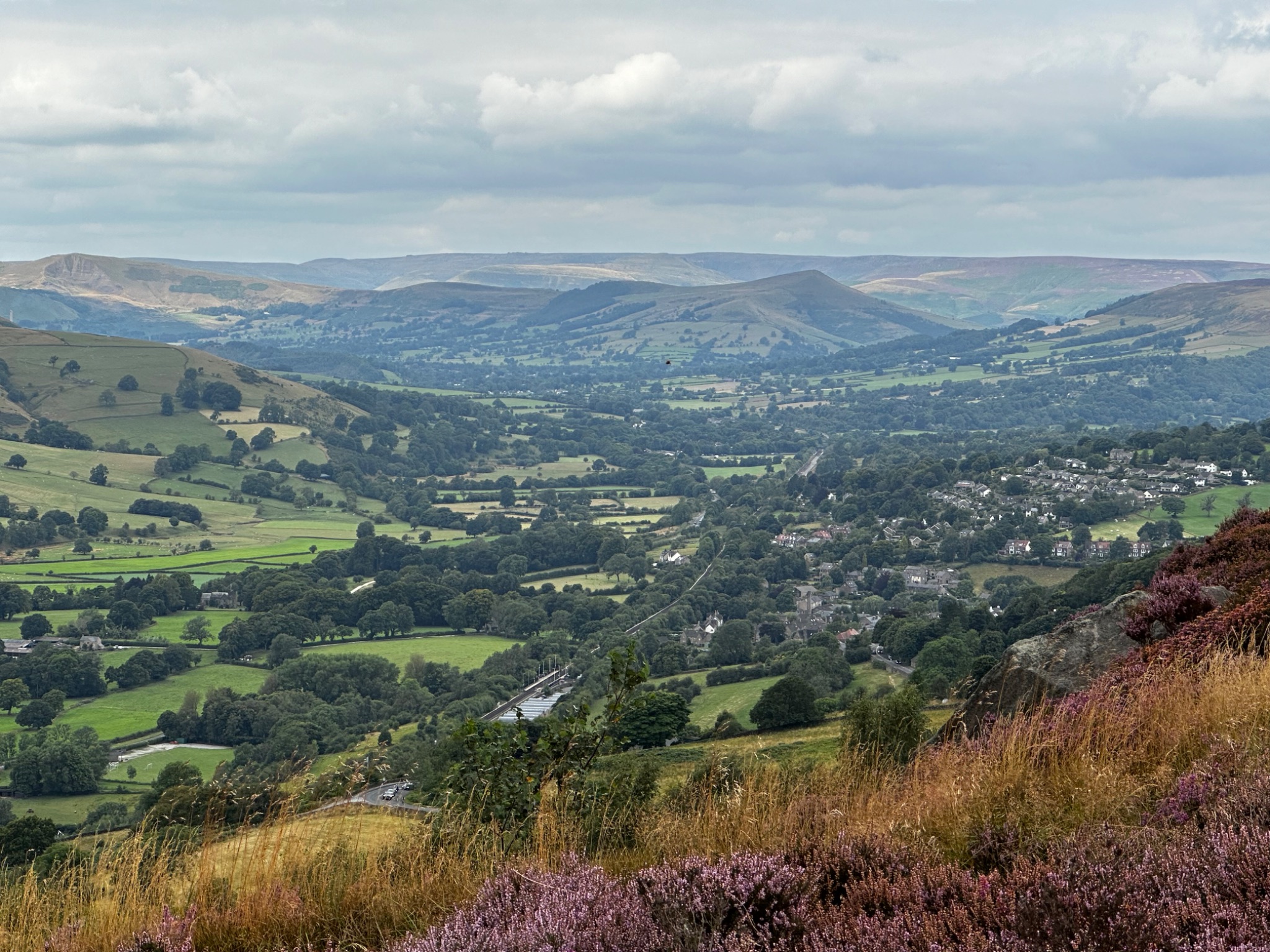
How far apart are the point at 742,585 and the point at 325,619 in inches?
1303

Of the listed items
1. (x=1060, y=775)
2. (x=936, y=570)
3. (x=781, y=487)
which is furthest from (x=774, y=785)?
(x=781, y=487)

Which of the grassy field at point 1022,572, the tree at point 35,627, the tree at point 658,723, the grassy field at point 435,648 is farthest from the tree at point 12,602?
the grassy field at point 1022,572

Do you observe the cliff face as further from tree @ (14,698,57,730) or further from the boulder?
tree @ (14,698,57,730)

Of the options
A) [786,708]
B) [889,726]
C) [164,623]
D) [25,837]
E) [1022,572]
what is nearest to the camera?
[889,726]

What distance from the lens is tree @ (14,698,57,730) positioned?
5531 centimetres

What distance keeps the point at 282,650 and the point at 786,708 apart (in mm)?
42816

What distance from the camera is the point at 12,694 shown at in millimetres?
58438

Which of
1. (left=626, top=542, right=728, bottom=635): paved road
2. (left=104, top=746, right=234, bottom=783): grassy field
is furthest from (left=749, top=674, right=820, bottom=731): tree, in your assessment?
(left=626, top=542, right=728, bottom=635): paved road

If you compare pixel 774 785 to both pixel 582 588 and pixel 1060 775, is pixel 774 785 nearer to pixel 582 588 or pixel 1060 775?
pixel 1060 775

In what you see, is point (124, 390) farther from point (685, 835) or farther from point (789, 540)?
point (685, 835)

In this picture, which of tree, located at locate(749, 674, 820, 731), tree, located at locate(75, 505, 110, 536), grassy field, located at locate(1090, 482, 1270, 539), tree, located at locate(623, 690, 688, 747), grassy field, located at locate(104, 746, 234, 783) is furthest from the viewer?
tree, located at locate(75, 505, 110, 536)

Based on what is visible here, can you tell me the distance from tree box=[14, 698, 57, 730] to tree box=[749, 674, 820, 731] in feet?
129

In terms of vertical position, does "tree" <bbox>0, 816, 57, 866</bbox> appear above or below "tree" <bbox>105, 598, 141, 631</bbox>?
above

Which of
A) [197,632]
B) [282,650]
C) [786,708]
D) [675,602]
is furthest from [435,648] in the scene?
[786,708]
